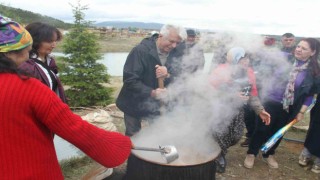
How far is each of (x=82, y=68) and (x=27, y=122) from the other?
6.64 meters

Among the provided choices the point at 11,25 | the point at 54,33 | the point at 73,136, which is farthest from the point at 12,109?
the point at 54,33

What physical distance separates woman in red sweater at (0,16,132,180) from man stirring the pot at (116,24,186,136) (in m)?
1.84

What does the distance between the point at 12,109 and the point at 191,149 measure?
8.27 ft

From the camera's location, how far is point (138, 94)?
145 inches

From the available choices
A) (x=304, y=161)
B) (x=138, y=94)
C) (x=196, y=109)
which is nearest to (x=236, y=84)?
(x=196, y=109)

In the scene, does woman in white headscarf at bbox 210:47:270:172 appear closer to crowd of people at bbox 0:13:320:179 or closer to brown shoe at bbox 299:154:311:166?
crowd of people at bbox 0:13:320:179

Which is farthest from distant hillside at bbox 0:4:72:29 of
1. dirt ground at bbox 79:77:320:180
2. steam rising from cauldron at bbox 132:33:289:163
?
dirt ground at bbox 79:77:320:180

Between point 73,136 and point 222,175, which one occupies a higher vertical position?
point 73,136

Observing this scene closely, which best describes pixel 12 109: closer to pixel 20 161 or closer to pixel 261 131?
pixel 20 161

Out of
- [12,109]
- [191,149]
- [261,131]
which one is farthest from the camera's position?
[261,131]

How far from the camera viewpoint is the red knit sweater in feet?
5.16

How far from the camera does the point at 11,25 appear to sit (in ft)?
5.58

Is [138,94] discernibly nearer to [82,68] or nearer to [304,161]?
[304,161]

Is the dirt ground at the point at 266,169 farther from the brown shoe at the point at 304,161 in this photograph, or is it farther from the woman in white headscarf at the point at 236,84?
the woman in white headscarf at the point at 236,84
